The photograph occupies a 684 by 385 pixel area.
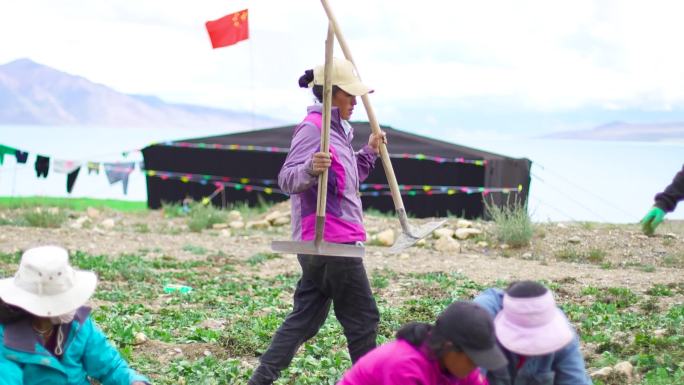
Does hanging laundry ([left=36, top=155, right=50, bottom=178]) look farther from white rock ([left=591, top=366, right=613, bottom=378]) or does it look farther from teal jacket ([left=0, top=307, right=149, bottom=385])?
teal jacket ([left=0, top=307, right=149, bottom=385])

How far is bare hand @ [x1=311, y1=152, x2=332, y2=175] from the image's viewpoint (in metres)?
4.10

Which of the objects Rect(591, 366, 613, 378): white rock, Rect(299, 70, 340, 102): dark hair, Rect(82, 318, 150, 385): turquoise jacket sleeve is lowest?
Rect(591, 366, 613, 378): white rock

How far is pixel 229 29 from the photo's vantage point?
13.8 metres

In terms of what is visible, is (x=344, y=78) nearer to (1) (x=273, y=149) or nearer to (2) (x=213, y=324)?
(2) (x=213, y=324)

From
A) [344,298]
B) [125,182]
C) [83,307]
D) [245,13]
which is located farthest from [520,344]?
[125,182]

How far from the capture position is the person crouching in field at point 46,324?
3.31 metres

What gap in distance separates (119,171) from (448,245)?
7.96 m

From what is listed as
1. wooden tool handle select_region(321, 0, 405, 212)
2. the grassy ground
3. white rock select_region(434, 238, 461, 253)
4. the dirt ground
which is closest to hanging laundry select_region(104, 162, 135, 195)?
the grassy ground

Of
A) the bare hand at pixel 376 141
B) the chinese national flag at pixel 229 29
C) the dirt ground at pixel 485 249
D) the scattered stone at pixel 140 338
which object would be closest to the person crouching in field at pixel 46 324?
the bare hand at pixel 376 141

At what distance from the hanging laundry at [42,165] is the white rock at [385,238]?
6.37 m

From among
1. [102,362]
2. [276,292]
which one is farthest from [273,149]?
[102,362]

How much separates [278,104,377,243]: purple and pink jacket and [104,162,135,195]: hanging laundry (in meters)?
13.4

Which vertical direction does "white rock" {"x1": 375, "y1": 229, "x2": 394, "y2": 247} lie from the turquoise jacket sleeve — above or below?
below

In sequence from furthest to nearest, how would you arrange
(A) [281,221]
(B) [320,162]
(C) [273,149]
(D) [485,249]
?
(C) [273,149] → (A) [281,221] → (D) [485,249] → (B) [320,162]
